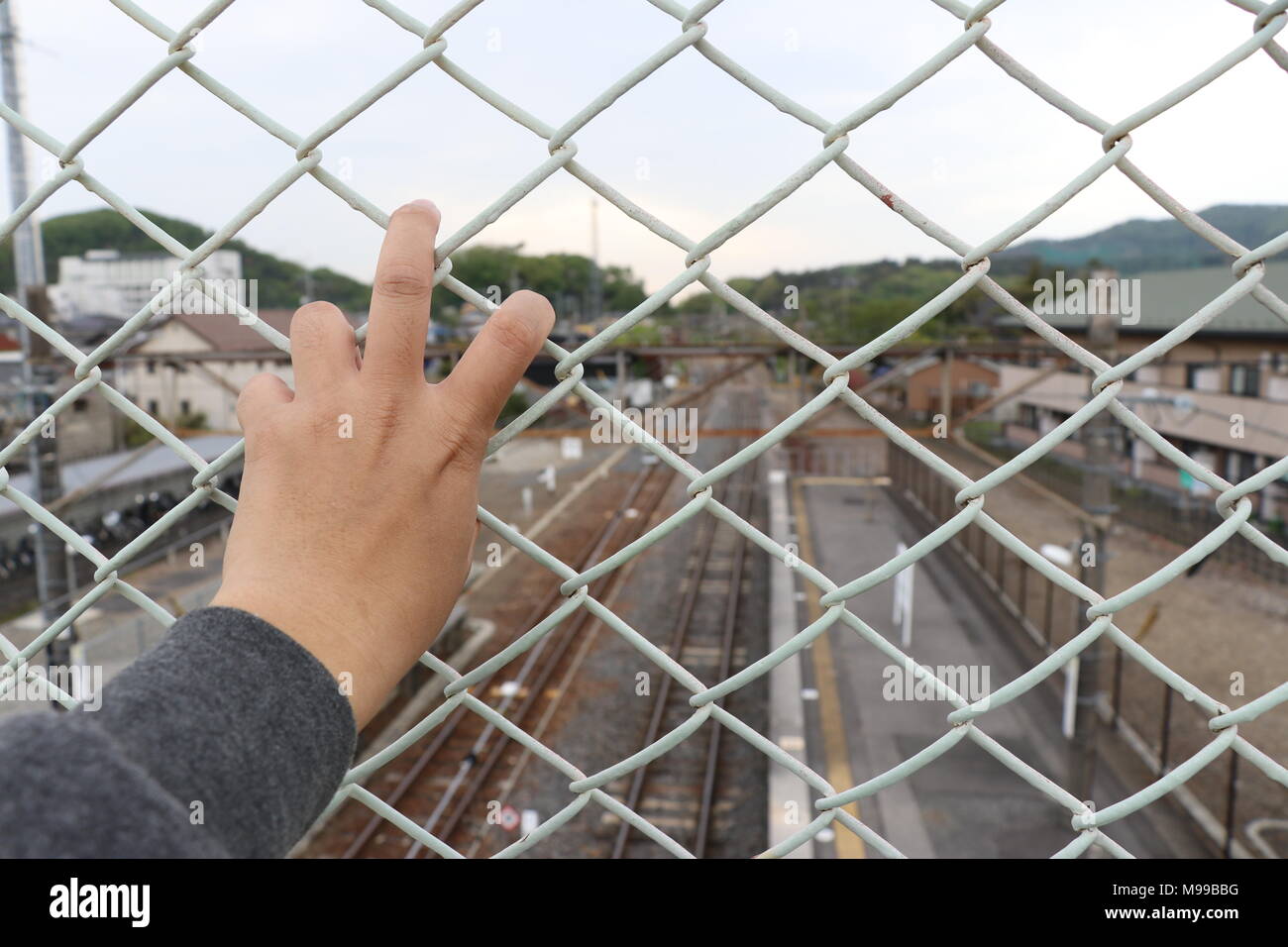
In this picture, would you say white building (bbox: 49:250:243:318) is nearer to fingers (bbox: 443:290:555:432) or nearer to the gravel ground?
the gravel ground

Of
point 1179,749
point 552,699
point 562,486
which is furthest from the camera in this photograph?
point 562,486

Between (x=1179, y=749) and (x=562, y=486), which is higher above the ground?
(x=562, y=486)

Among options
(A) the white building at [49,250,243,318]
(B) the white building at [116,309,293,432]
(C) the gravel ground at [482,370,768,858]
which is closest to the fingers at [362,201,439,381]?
(B) the white building at [116,309,293,432]

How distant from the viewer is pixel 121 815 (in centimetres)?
59

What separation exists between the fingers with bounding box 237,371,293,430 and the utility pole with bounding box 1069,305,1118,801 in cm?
512

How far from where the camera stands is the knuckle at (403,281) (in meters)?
0.93

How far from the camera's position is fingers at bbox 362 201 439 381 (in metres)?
0.93

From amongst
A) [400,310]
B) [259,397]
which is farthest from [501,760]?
[400,310]

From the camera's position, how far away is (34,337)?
18.5 ft

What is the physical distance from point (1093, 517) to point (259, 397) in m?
6.40

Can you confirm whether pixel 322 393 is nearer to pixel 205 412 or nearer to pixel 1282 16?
pixel 1282 16
